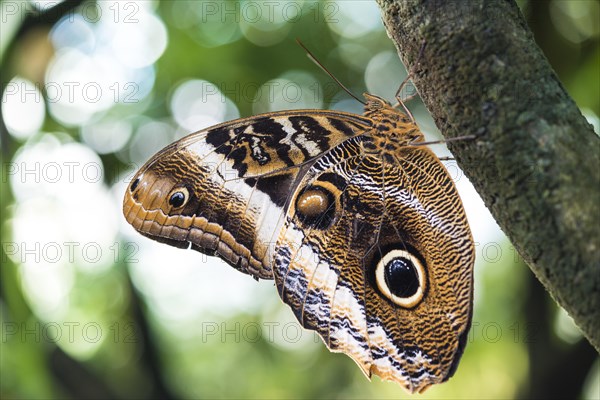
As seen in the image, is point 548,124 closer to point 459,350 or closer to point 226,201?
point 459,350

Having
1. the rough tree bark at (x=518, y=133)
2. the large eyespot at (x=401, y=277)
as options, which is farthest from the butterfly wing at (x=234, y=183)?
the rough tree bark at (x=518, y=133)

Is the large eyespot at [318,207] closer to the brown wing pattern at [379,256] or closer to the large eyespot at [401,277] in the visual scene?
the brown wing pattern at [379,256]

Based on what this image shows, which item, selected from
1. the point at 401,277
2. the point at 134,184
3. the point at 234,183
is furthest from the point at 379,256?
the point at 134,184

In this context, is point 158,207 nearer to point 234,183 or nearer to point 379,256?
point 234,183

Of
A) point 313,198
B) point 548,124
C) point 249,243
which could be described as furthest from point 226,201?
point 548,124

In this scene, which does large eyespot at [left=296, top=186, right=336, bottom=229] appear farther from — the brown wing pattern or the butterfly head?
the butterfly head

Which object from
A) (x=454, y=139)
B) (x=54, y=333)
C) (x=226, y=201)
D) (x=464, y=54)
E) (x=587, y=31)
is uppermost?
(x=464, y=54)

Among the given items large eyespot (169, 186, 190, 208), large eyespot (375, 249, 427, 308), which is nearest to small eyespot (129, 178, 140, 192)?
large eyespot (169, 186, 190, 208)
